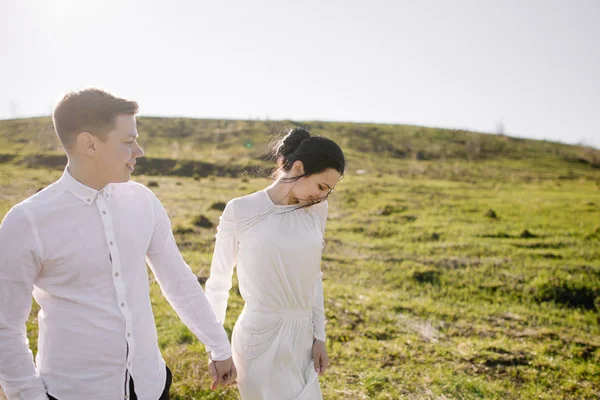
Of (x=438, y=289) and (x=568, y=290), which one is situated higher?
(x=568, y=290)

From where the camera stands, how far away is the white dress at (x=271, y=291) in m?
2.71

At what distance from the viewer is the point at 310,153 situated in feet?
9.16

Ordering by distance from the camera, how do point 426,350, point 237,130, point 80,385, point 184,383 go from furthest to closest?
point 237,130
point 426,350
point 184,383
point 80,385

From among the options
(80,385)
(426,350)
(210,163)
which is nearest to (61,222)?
(80,385)

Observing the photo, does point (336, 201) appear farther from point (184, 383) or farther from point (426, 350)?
point (184, 383)

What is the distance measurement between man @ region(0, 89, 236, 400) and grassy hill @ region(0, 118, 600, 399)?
1.37 m

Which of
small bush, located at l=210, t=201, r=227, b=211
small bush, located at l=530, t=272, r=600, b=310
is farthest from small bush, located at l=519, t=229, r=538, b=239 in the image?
small bush, located at l=210, t=201, r=227, b=211

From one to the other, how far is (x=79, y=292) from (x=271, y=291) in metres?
1.12

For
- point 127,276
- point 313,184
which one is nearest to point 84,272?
point 127,276

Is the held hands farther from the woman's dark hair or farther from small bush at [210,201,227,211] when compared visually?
small bush at [210,201,227,211]

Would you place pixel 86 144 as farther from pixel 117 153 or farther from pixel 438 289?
pixel 438 289

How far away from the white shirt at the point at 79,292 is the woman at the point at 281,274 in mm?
608

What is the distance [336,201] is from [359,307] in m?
12.6

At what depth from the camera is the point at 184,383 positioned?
14.7 ft
